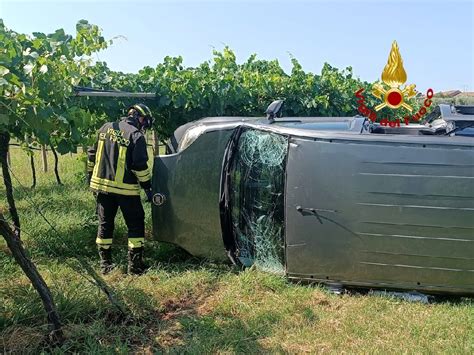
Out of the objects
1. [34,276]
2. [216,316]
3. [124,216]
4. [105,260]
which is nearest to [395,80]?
[216,316]

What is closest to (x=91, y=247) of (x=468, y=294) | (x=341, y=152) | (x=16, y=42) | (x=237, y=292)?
(x=237, y=292)

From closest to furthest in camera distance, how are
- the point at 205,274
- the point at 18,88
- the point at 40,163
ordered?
the point at 18,88, the point at 205,274, the point at 40,163

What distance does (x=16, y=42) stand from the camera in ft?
11.9

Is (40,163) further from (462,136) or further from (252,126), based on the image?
(462,136)

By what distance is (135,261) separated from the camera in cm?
450

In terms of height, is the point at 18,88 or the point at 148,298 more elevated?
the point at 18,88

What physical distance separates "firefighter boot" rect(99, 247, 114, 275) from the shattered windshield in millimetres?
1337

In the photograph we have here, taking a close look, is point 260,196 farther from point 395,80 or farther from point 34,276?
point 34,276

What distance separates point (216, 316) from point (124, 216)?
1.48 metres

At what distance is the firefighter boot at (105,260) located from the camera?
4.61 metres

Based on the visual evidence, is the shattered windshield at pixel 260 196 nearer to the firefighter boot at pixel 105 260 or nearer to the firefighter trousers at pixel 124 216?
the firefighter trousers at pixel 124 216

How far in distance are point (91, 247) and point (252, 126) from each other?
2347mm

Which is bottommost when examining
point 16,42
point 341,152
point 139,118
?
point 341,152

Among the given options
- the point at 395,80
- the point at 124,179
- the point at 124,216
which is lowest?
the point at 124,216
